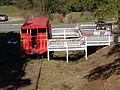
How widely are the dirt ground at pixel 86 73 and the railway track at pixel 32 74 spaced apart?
0.78 ft

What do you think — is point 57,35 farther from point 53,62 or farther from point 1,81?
point 1,81

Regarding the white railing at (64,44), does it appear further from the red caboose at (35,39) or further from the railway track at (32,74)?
the railway track at (32,74)

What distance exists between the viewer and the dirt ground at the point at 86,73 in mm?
12891

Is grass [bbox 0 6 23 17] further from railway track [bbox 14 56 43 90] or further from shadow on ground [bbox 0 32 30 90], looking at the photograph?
railway track [bbox 14 56 43 90]

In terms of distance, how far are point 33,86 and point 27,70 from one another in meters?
3.19

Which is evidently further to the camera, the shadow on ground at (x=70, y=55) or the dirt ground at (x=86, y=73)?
the shadow on ground at (x=70, y=55)

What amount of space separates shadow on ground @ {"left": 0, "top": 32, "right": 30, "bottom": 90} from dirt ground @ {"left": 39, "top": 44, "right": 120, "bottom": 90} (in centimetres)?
125

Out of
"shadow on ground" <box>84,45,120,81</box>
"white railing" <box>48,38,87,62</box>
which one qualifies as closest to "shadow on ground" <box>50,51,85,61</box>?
"white railing" <box>48,38,87,62</box>

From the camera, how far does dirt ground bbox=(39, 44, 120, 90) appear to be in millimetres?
12891

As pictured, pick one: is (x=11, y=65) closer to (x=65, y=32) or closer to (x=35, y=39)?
(x=35, y=39)

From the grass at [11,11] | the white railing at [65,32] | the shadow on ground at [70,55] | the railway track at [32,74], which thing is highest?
the white railing at [65,32]

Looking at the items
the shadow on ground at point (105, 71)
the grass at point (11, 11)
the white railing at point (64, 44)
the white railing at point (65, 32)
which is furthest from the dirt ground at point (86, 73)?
the grass at point (11, 11)

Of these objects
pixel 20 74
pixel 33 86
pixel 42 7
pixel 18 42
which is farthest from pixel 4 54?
pixel 42 7

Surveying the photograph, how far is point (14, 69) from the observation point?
55.9 feet
